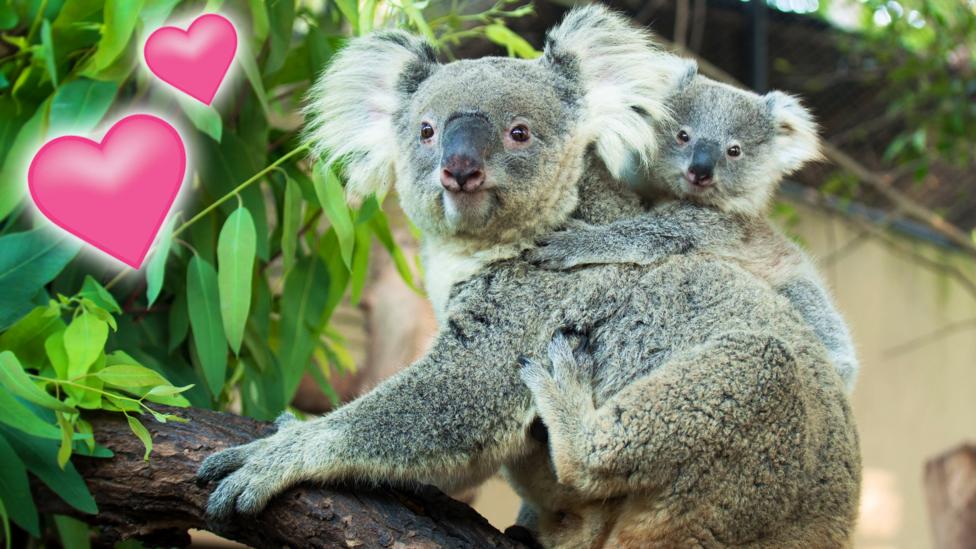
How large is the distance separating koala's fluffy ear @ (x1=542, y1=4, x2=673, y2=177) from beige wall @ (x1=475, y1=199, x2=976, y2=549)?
19.3 ft

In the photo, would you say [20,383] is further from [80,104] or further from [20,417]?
[80,104]

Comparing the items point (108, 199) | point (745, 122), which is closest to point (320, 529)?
point (108, 199)

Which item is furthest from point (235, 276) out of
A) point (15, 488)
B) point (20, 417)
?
point (15, 488)

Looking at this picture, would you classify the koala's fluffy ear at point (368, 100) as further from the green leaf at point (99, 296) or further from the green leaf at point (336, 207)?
the green leaf at point (99, 296)

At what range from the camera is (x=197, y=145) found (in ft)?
11.1

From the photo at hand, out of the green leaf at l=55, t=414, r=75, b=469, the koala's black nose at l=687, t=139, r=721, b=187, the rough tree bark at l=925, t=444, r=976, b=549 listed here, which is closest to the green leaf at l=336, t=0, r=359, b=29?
the koala's black nose at l=687, t=139, r=721, b=187

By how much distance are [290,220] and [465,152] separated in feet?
3.16

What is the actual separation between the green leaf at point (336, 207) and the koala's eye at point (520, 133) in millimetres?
608

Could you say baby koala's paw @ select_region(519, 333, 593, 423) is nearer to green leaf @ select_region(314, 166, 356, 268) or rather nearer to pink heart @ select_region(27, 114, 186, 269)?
green leaf @ select_region(314, 166, 356, 268)

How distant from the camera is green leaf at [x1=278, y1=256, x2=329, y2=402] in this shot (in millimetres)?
3506

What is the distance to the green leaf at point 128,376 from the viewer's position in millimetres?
2445

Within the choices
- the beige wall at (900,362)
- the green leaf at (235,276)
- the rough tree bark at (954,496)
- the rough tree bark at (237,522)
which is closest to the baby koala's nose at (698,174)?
the rough tree bark at (237,522)

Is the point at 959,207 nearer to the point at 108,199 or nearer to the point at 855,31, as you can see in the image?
the point at 855,31

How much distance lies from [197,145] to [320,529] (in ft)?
5.07
